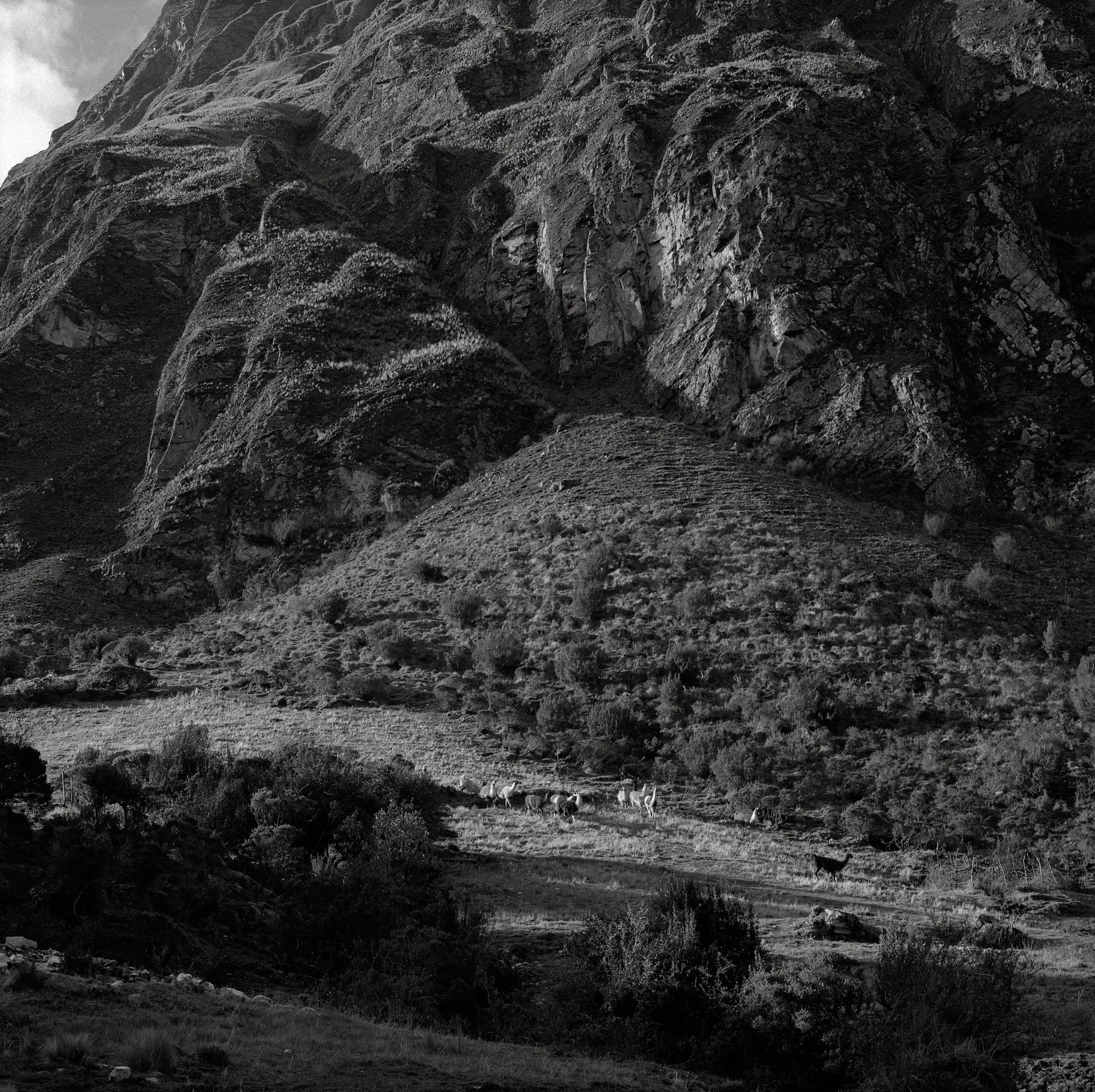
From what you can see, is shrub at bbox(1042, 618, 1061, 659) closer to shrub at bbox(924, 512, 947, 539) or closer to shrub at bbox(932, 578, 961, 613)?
shrub at bbox(932, 578, 961, 613)

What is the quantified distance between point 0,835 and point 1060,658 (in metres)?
27.4

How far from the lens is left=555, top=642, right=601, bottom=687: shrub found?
98.6 feet

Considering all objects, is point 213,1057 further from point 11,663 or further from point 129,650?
point 11,663

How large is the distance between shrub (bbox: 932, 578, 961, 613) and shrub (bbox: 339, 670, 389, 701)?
17989 mm

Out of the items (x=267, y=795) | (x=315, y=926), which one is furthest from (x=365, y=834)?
(x=315, y=926)

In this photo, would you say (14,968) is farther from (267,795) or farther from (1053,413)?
(1053,413)

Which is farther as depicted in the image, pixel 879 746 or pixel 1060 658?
pixel 1060 658

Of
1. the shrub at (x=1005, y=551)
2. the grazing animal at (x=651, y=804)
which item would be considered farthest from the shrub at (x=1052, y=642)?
the grazing animal at (x=651, y=804)

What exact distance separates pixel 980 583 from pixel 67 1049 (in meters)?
29.9

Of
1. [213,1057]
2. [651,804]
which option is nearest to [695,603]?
[651,804]

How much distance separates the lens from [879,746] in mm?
25781

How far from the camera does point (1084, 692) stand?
2559 cm

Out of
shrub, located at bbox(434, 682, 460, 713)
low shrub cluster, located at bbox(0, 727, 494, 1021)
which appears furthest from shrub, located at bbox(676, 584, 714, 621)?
low shrub cluster, located at bbox(0, 727, 494, 1021)

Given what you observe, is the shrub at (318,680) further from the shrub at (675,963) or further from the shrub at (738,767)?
the shrub at (675,963)
